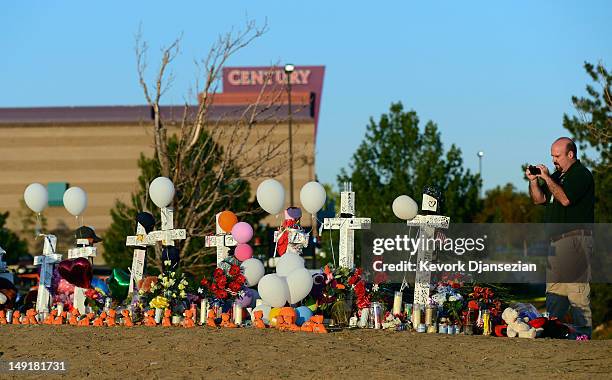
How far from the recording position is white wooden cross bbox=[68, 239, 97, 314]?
14234 mm

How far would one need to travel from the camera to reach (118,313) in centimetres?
1327

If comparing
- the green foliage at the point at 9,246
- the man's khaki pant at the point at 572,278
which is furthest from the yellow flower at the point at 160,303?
the green foliage at the point at 9,246

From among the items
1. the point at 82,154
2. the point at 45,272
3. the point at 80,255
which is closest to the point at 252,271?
the point at 80,255

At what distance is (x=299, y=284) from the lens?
1215 cm

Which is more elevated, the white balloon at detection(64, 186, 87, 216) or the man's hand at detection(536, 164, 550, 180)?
the white balloon at detection(64, 186, 87, 216)

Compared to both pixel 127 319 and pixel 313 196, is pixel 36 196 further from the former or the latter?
pixel 313 196

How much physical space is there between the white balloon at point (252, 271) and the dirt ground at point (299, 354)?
2.02 metres

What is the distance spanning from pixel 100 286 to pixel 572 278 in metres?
6.50

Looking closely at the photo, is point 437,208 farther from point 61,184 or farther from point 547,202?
point 61,184

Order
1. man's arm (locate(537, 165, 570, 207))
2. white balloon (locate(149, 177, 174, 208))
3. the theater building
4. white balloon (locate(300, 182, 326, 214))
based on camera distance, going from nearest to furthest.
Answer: man's arm (locate(537, 165, 570, 207)), white balloon (locate(300, 182, 326, 214)), white balloon (locate(149, 177, 174, 208)), the theater building

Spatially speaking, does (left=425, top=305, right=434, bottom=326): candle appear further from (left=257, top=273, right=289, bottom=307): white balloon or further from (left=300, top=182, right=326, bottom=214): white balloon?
(left=300, top=182, right=326, bottom=214): white balloon

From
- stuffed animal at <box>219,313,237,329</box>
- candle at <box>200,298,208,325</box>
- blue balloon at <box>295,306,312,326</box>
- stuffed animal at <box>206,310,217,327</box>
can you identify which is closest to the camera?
blue balloon at <box>295,306,312,326</box>

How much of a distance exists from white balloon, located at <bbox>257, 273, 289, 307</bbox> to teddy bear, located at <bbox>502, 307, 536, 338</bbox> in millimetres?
2535

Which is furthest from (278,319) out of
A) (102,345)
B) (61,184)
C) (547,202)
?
(61,184)
